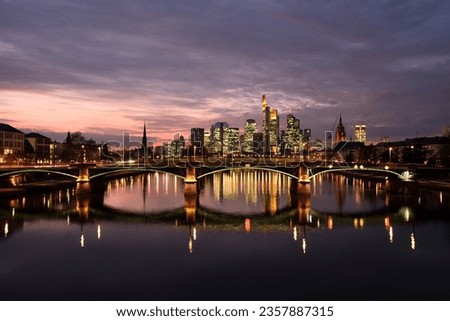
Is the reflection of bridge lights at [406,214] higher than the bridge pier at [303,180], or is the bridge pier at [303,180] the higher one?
the bridge pier at [303,180]

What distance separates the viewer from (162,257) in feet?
94.1

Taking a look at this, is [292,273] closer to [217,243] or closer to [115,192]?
[217,243]

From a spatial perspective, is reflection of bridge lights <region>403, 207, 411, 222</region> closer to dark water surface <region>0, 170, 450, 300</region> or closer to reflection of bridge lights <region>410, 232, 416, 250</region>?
dark water surface <region>0, 170, 450, 300</region>

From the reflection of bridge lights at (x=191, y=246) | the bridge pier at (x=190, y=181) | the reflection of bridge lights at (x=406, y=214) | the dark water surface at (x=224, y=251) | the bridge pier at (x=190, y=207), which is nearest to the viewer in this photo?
the dark water surface at (x=224, y=251)

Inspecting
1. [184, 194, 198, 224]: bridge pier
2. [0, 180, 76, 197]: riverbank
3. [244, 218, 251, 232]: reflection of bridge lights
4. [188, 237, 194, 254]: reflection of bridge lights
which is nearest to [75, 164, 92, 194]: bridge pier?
[0, 180, 76, 197]: riverbank

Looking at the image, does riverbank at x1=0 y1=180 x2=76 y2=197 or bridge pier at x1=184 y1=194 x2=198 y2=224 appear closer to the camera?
bridge pier at x1=184 y1=194 x2=198 y2=224

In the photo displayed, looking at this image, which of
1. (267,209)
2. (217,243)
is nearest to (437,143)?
(267,209)

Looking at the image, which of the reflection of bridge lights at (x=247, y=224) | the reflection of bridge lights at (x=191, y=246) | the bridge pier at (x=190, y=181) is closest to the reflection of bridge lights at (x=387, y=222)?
the reflection of bridge lights at (x=247, y=224)

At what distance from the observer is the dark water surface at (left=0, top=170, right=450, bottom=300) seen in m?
22.6

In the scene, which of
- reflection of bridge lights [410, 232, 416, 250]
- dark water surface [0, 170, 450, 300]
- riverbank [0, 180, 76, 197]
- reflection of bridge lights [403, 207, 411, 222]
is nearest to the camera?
dark water surface [0, 170, 450, 300]

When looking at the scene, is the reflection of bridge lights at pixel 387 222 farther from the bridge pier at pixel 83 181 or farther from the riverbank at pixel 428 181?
the bridge pier at pixel 83 181

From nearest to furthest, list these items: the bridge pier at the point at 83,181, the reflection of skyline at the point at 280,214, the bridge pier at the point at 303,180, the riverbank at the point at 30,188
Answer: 1. the reflection of skyline at the point at 280,214
2. the riverbank at the point at 30,188
3. the bridge pier at the point at 83,181
4. the bridge pier at the point at 303,180

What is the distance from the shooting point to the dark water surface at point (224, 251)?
22578mm

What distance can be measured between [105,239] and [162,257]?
8020 millimetres
